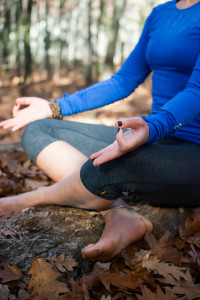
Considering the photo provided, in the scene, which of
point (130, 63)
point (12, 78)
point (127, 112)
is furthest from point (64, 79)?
point (130, 63)

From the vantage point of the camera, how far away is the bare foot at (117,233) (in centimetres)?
126

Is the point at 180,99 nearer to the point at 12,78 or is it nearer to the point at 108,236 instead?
the point at 108,236

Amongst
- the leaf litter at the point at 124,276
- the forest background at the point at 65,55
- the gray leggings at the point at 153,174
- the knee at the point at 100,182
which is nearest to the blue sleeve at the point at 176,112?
the gray leggings at the point at 153,174

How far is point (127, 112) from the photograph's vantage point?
602 centimetres

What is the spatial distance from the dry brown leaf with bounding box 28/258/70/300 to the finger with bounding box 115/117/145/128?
0.64m

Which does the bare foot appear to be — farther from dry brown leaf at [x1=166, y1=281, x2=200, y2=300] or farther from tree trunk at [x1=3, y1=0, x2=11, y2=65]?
tree trunk at [x1=3, y1=0, x2=11, y2=65]

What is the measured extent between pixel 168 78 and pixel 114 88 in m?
0.44

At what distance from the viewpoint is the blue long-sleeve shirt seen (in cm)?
128

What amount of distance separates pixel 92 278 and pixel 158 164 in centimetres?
55

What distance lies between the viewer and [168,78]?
1.63m

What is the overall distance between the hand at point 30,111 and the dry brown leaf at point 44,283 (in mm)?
930

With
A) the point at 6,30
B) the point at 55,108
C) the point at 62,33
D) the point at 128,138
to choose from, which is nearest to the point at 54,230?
the point at 128,138

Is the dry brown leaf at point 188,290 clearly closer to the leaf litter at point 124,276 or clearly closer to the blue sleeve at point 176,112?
the leaf litter at point 124,276

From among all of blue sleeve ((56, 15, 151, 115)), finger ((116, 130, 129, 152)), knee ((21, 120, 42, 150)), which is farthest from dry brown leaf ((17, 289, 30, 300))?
blue sleeve ((56, 15, 151, 115))
